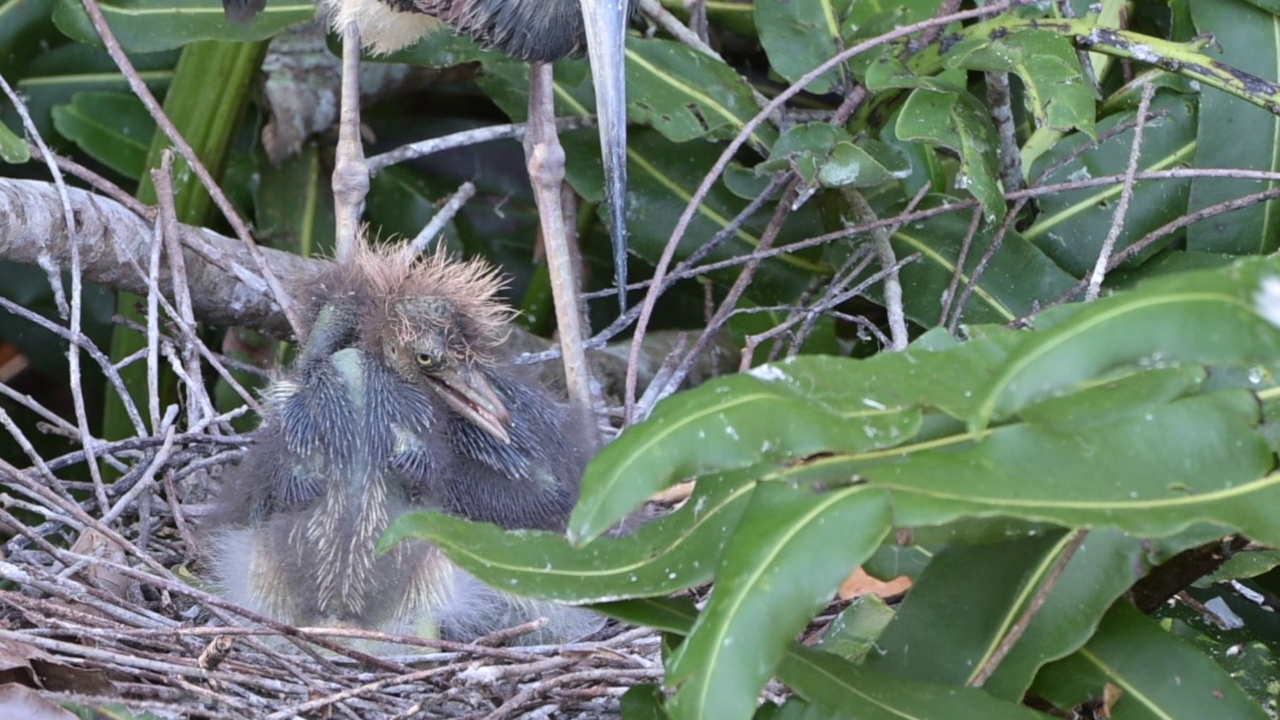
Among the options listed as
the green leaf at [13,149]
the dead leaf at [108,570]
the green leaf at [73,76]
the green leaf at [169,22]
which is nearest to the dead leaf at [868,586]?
the dead leaf at [108,570]

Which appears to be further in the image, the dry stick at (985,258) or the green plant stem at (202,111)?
the green plant stem at (202,111)

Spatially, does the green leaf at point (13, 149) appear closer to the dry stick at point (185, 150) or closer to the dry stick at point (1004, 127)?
the dry stick at point (185, 150)

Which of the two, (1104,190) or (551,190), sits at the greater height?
(551,190)

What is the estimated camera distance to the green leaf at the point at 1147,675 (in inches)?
41.7

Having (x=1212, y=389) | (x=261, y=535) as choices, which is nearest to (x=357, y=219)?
(x=261, y=535)

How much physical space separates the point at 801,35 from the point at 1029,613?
1239 mm

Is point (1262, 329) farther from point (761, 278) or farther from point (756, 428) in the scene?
point (761, 278)

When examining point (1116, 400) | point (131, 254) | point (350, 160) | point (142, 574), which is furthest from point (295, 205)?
point (1116, 400)

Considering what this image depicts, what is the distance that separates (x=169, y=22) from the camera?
2.33 m

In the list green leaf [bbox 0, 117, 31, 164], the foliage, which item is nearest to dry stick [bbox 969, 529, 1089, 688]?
the foliage

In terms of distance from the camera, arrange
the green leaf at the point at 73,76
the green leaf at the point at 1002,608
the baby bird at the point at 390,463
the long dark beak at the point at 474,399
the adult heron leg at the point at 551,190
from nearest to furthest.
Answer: the green leaf at the point at 1002,608
the baby bird at the point at 390,463
the long dark beak at the point at 474,399
the adult heron leg at the point at 551,190
the green leaf at the point at 73,76

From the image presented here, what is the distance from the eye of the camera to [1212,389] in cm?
104

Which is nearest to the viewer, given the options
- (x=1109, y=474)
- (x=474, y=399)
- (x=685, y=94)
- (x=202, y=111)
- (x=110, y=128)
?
(x=1109, y=474)

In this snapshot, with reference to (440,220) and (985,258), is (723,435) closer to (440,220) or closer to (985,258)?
(985,258)
